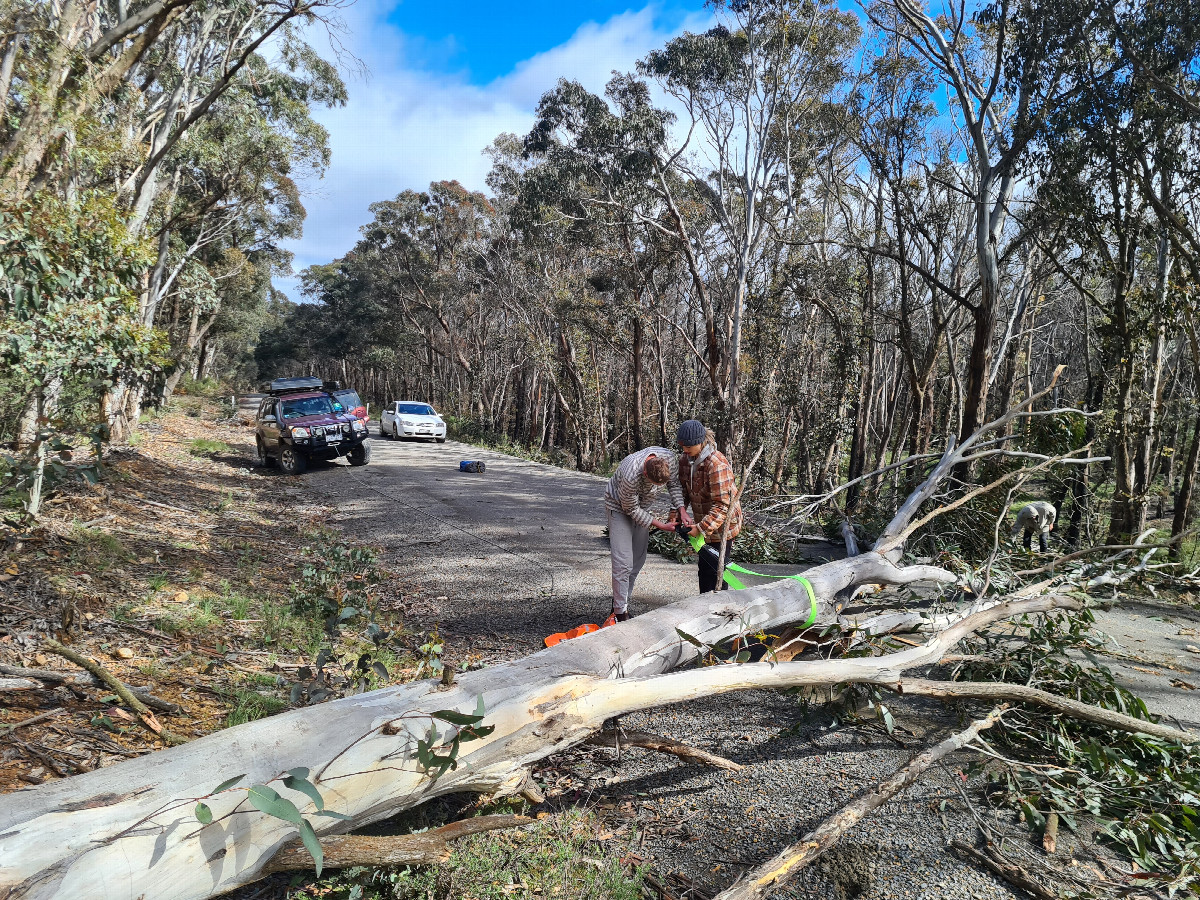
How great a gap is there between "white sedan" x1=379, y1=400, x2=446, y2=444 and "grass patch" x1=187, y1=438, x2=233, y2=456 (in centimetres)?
829

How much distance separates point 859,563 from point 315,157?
19.4 metres

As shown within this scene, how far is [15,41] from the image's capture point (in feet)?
25.5

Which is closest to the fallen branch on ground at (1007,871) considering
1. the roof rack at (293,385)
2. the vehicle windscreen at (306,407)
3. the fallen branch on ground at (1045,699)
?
the fallen branch on ground at (1045,699)

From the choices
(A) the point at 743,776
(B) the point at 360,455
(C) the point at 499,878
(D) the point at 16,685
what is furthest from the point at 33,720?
(B) the point at 360,455

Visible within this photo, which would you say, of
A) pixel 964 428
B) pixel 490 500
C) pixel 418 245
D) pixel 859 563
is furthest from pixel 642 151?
pixel 418 245

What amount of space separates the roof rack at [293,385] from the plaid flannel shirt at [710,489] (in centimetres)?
1580

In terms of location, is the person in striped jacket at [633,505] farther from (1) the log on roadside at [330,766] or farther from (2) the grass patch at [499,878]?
(2) the grass patch at [499,878]

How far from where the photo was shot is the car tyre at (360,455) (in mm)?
Answer: 17844

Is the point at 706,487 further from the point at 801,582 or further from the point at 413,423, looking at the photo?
the point at 413,423

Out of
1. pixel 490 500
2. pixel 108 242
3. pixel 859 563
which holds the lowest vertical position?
pixel 490 500

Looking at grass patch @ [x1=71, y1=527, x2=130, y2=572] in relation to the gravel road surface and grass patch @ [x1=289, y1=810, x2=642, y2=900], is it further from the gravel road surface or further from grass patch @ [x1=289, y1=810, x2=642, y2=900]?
grass patch @ [x1=289, y1=810, x2=642, y2=900]

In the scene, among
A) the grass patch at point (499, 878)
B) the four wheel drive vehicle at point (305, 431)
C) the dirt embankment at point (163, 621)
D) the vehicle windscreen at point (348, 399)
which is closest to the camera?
the grass patch at point (499, 878)

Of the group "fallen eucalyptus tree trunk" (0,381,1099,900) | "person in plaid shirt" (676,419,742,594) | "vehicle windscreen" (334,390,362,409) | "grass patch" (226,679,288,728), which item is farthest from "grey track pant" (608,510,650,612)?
"vehicle windscreen" (334,390,362,409)

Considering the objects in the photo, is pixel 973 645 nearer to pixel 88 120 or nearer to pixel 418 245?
pixel 88 120
